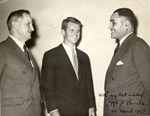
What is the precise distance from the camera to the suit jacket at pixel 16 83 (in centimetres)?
101

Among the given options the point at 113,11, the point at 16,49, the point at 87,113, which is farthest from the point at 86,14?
the point at 87,113

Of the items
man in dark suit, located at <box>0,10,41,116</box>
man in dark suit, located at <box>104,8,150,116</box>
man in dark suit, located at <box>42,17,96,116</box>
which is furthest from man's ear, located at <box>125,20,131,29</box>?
man in dark suit, located at <box>0,10,41,116</box>

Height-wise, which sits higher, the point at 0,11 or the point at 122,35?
the point at 0,11

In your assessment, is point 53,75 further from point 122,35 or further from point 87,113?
point 122,35

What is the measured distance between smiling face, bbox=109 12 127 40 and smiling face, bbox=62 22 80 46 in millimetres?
178

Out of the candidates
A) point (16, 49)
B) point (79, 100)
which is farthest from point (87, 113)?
point (16, 49)

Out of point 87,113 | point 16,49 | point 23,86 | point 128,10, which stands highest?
point 128,10

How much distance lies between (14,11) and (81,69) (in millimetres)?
454

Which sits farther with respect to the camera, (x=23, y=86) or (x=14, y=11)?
(x=14, y=11)

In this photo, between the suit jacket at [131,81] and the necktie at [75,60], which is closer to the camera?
the suit jacket at [131,81]

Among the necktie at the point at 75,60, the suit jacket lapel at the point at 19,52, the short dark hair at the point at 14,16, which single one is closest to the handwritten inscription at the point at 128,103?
the necktie at the point at 75,60

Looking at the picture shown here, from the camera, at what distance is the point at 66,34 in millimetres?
1182

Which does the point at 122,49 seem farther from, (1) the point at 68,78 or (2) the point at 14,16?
(2) the point at 14,16

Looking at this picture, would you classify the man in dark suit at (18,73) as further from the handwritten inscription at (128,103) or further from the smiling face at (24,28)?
the handwritten inscription at (128,103)
